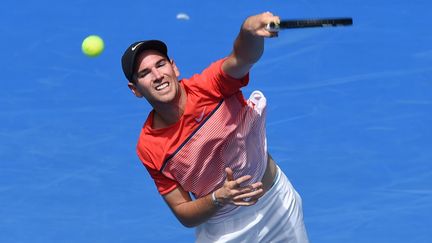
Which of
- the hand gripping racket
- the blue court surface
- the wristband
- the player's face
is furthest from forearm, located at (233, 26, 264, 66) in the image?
the blue court surface

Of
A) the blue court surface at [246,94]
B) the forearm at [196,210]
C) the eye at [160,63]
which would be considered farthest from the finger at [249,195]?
the blue court surface at [246,94]

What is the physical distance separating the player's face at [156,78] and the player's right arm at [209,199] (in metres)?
0.59

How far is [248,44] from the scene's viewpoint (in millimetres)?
6082

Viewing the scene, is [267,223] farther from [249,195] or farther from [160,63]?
[160,63]

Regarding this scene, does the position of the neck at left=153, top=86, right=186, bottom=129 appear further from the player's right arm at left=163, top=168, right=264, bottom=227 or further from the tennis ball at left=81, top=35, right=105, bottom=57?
the tennis ball at left=81, top=35, right=105, bottom=57

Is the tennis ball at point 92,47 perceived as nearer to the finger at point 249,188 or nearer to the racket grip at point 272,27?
the finger at point 249,188

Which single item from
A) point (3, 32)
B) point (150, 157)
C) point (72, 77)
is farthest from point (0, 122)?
point (150, 157)

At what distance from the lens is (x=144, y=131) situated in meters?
6.87

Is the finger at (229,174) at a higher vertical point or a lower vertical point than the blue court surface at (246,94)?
lower

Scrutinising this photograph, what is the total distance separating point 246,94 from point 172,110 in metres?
3.59

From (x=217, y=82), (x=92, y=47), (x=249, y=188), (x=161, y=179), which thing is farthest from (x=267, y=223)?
(x=92, y=47)

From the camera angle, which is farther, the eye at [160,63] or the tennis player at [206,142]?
the eye at [160,63]

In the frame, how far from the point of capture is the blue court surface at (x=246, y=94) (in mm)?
9148

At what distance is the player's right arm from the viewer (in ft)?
20.4
